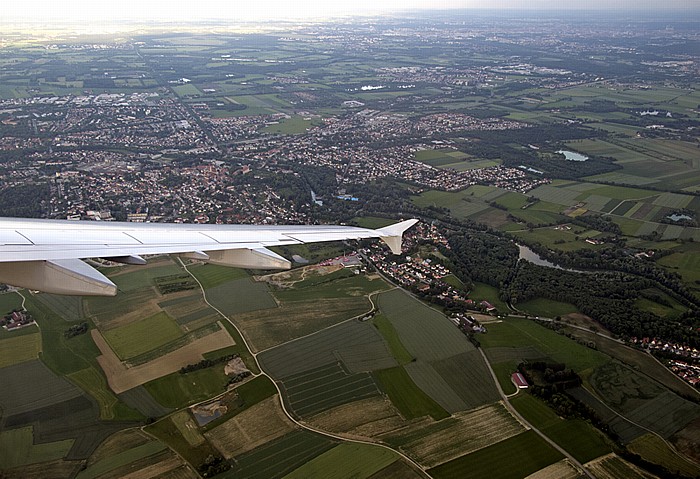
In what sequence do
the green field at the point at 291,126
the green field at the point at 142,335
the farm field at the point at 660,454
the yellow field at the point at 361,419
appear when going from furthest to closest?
the green field at the point at 291,126 < the green field at the point at 142,335 < the yellow field at the point at 361,419 < the farm field at the point at 660,454

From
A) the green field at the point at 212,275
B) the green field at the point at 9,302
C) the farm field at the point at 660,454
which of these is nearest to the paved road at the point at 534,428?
the farm field at the point at 660,454

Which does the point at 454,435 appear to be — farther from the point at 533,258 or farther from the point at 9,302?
the point at 9,302

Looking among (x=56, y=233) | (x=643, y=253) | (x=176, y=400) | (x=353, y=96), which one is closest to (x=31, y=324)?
(x=176, y=400)

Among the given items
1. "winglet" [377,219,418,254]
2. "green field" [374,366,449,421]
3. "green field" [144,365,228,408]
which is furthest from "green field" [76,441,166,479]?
"winglet" [377,219,418,254]

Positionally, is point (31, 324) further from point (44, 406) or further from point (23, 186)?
point (23, 186)

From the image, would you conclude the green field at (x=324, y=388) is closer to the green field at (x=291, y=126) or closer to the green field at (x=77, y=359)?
the green field at (x=77, y=359)

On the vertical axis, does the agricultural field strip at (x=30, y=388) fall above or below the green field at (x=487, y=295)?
above

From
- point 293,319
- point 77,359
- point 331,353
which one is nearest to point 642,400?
point 331,353
